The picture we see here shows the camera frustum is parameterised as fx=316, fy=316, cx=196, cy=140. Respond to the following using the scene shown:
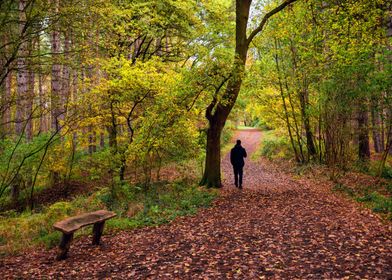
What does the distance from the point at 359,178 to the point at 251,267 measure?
908cm

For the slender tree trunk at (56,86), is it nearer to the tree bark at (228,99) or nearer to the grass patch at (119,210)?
the grass patch at (119,210)

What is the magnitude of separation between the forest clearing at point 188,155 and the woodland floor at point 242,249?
0.04 meters

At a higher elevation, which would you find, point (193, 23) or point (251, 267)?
point (193, 23)

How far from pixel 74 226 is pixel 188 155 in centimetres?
636

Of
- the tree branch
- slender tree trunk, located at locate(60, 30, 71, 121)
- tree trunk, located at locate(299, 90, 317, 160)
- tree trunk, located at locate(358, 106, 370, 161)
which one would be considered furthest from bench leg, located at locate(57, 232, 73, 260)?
tree trunk, located at locate(299, 90, 317, 160)

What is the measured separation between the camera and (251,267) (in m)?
5.14

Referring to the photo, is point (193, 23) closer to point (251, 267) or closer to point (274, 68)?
point (274, 68)

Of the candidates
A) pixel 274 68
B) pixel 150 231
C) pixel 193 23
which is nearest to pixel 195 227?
pixel 150 231

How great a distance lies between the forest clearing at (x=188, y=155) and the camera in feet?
19.3

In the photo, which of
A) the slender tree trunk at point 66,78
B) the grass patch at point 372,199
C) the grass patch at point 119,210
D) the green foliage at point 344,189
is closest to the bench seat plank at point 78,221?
the grass patch at point 119,210

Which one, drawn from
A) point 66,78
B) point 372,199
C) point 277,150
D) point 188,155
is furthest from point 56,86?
point 277,150

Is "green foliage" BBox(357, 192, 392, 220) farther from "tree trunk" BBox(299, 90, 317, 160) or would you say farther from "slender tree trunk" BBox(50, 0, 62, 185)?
"slender tree trunk" BBox(50, 0, 62, 185)

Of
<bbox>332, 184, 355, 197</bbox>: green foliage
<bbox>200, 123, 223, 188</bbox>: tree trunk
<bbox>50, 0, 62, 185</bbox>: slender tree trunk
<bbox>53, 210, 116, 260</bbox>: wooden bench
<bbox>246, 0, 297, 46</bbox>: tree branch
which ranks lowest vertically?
<bbox>332, 184, 355, 197</bbox>: green foliage

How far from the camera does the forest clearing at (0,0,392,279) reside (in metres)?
5.89
